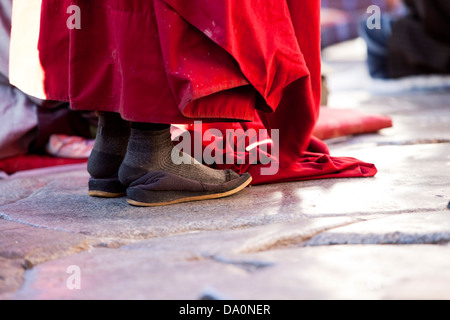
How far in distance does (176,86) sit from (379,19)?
2969mm

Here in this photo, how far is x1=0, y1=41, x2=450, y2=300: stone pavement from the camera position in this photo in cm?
84

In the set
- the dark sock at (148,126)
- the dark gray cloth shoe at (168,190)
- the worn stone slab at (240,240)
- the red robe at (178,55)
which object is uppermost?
the red robe at (178,55)

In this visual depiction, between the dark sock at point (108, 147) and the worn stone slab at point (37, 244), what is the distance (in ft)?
0.88

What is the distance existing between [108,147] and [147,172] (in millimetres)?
161

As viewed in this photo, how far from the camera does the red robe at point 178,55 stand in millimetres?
1148

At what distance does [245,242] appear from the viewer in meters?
1.00

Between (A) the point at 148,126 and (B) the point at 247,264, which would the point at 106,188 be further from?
(B) the point at 247,264

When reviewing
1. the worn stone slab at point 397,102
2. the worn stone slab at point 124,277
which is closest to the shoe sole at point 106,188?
the worn stone slab at point 124,277

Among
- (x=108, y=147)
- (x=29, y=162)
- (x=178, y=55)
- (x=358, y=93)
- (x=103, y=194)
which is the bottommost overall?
(x=358, y=93)

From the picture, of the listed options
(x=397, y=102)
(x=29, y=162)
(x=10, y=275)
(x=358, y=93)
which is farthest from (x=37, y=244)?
(x=358, y=93)

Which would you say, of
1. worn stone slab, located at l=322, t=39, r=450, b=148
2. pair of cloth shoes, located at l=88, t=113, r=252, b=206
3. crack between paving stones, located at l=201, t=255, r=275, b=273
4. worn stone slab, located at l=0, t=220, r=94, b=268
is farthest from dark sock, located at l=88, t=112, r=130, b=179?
worn stone slab, located at l=322, t=39, r=450, b=148

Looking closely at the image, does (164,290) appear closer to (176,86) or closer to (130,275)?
(130,275)

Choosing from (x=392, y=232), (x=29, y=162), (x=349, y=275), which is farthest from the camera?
(x=29, y=162)

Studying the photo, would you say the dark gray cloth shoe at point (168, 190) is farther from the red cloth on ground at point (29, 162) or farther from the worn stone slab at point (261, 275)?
the red cloth on ground at point (29, 162)
